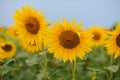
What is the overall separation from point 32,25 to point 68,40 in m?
0.26

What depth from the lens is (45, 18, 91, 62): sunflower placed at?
1.80m

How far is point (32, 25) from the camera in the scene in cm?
198

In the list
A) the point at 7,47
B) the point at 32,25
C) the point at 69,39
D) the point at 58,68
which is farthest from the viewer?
the point at 7,47

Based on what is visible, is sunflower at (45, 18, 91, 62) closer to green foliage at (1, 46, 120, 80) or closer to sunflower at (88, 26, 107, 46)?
green foliage at (1, 46, 120, 80)

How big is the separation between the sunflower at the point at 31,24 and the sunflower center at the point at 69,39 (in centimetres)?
10

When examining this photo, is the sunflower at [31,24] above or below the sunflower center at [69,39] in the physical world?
above

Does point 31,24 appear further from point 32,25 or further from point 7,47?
point 7,47

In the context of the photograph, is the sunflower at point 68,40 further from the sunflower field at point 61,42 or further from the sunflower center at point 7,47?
the sunflower center at point 7,47

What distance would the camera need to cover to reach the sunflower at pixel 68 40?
1.80m

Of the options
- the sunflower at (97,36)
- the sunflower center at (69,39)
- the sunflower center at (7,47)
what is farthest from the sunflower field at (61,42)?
the sunflower at (97,36)

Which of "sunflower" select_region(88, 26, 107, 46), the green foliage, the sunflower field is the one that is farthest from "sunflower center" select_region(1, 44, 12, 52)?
"sunflower" select_region(88, 26, 107, 46)

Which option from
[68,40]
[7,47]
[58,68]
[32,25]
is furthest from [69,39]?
[7,47]

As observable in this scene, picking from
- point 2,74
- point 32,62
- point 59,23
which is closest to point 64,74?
point 32,62

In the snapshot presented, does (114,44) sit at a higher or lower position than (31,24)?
lower
